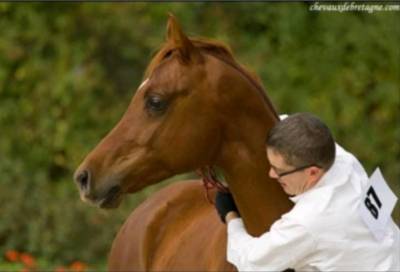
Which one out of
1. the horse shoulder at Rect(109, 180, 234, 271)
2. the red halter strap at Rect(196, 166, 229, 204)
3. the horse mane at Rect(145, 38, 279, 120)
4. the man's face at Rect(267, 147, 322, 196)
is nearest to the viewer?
the man's face at Rect(267, 147, 322, 196)

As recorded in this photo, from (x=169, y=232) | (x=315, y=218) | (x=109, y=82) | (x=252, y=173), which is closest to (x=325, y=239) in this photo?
(x=315, y=218)

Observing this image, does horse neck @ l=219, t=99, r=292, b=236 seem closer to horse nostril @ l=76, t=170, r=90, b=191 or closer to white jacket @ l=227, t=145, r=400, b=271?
white jacket @ l=227, t=145, r=400, b=271

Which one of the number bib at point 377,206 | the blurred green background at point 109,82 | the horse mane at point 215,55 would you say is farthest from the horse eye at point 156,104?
the blurred green background at point 109,82

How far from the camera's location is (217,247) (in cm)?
510

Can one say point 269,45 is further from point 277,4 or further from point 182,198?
point 182,198

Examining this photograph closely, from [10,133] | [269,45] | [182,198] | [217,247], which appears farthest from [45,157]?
[217,247]

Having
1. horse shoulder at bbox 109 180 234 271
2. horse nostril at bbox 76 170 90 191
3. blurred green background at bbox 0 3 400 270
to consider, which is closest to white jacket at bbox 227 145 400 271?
horse nostril at bbox 76 170 90 191

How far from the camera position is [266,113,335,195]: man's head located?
13.7ft

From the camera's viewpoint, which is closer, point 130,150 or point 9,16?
point 130,150

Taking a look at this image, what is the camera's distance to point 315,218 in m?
4.10

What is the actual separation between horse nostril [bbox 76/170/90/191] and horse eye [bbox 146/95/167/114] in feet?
1.08

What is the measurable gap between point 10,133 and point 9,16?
3.61ft

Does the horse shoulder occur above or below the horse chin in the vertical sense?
below

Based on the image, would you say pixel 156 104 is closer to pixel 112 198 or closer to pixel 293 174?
pixel 112 198
